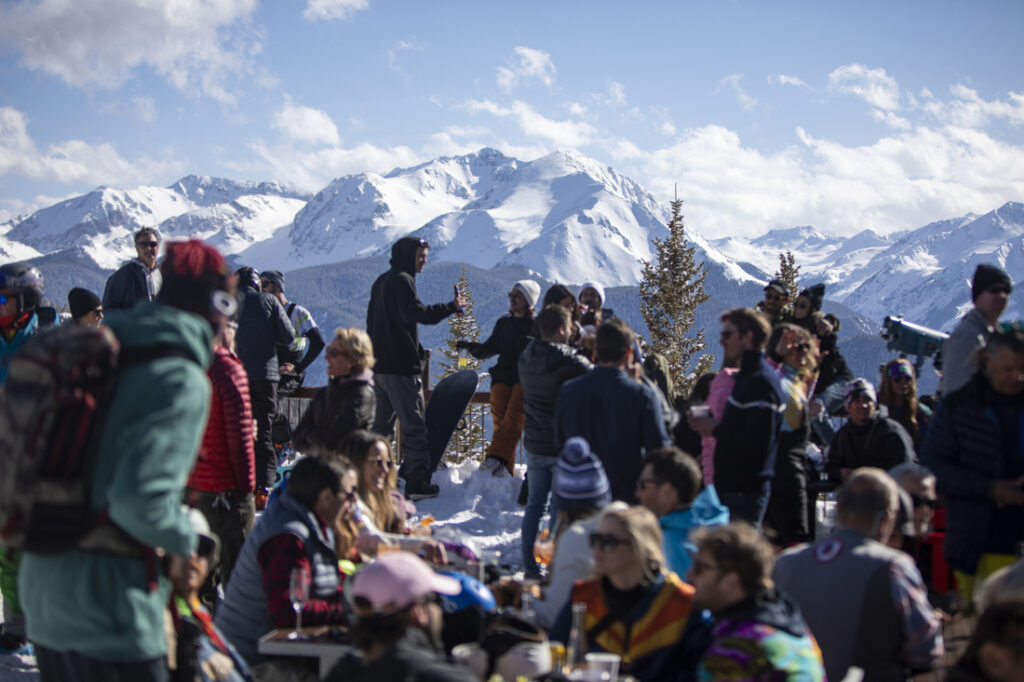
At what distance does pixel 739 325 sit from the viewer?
4.86 metres

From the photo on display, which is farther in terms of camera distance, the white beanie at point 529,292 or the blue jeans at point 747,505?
the white beanie at point 529,292

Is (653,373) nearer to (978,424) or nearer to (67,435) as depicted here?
(978,424)

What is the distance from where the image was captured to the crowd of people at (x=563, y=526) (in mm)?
2572

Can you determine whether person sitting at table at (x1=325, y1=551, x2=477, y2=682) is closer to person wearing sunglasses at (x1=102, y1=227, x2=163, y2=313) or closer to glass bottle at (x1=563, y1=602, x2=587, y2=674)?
glass bottle at (x1=563, y1=602, x2=587, y2=674)

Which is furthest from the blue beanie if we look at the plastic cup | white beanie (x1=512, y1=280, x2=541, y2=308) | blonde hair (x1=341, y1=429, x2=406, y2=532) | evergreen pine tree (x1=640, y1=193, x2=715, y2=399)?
evergreen pine tree (x1=640, y1=193, x2=715, y2=399)

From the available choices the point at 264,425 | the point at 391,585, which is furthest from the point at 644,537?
the point at 264,425

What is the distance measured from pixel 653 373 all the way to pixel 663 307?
25112 mm

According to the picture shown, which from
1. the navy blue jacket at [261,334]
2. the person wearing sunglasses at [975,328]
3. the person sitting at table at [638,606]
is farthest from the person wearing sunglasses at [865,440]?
the navy blue jacket at [261,334]

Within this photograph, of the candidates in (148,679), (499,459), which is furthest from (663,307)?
(148,679)

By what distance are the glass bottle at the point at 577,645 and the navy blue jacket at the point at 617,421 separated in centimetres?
191

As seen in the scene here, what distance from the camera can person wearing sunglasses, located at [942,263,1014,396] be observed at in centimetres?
478

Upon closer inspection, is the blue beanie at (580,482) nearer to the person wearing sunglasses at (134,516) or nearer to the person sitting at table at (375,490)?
the person sitting at table at (375,490)

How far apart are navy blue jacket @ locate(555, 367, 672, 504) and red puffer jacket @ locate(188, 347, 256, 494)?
71.7 inches

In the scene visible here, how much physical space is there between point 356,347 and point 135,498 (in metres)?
3.49
